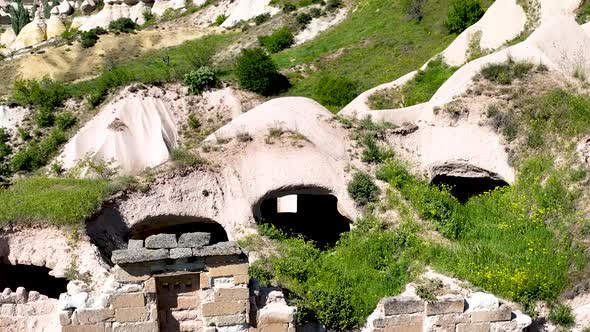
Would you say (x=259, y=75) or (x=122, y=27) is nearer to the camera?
(x=259, y=75)

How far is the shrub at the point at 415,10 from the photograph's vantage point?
34344 mm

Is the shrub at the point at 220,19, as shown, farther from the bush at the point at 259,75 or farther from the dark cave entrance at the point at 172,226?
the dark cave entrance at the point at 172,226

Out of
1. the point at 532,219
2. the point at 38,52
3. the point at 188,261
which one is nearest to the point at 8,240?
the point at 188,261

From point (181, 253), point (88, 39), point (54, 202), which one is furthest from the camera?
point (88, 39)

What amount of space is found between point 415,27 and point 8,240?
25.9m

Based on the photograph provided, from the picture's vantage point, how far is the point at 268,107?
17422mm

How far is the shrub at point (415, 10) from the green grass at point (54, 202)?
2395 centimetres

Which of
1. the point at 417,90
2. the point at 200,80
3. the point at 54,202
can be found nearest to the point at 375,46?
the point at 200,80

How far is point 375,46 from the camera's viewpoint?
33.6 metres

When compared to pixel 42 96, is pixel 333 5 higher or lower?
higher

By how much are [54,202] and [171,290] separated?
5.57 meters

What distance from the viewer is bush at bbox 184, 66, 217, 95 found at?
31.6 metres

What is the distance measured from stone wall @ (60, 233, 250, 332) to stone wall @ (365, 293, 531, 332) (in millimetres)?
2340

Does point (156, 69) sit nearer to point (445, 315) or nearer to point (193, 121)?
point (193, 121)
